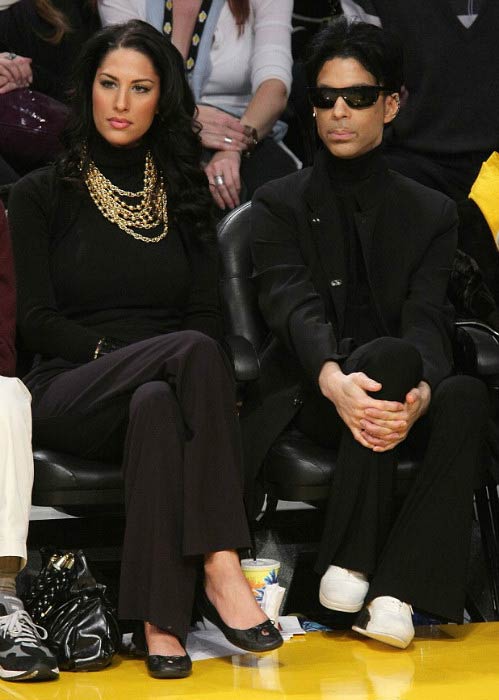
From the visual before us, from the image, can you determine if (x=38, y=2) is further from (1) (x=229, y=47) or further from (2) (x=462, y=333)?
(2) (x=462, y=333)

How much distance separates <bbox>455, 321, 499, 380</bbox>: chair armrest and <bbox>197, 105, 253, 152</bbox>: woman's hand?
3.82 feet

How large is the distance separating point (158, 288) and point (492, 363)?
2.91 ft

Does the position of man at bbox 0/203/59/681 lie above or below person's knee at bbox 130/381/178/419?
below

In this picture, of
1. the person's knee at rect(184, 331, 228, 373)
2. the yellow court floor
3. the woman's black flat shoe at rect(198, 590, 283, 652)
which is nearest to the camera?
the yellow court floor

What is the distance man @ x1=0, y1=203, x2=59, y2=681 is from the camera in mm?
2922

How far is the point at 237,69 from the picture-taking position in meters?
4.70

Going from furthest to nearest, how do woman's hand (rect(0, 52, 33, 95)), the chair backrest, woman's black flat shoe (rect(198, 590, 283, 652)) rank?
1. woman's hand (rect(0, 52, 33, 95))
2. the chair backrest
3. woman's black flat shoe (rect(198, 590, 283, 652))

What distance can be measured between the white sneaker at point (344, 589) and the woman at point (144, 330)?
27cm

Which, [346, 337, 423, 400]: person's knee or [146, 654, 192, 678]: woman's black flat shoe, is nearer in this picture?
[146, 654, 192, 678]: woman's black flat shoe

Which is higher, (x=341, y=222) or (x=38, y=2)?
(x=38, y=2)

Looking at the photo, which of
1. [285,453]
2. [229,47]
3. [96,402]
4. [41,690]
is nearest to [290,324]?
[285,453]

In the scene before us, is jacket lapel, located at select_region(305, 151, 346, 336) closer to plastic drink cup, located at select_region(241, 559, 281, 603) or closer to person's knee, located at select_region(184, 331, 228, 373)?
person's knee, located at select_region(184, 331, 228, 373)

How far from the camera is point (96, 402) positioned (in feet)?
10.5

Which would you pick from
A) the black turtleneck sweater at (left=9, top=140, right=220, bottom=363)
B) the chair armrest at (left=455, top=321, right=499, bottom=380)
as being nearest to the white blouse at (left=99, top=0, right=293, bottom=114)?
the black turtleneck sweater at (left=9, top=140, right=220, bottom=363)
